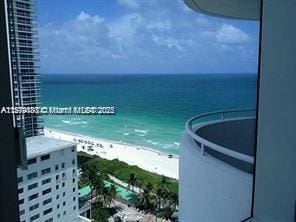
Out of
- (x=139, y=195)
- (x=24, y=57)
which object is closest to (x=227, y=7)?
(x=24, y=57)

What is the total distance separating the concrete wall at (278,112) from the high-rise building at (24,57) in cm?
61

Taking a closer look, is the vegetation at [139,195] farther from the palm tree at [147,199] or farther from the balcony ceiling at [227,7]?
the balcony ceiling at [227,7]

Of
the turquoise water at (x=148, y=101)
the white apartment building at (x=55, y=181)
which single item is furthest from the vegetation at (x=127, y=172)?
the white apartment building at (x=55, y=181)

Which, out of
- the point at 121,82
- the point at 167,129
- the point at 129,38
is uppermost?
the point at 129,38

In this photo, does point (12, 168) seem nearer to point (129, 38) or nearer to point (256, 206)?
point (256, 206)

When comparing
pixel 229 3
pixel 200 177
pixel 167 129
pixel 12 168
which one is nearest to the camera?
pixel 12 168

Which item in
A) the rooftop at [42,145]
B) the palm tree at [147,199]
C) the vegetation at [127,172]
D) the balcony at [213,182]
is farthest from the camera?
the vegetation at [127,172]

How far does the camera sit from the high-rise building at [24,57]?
1.61 ft

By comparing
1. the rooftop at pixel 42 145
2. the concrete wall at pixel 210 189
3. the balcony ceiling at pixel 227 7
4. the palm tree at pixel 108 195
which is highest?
the balcony ceiling at pixel 227 7

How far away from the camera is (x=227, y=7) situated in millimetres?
2920

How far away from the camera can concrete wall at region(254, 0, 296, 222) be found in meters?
0.76

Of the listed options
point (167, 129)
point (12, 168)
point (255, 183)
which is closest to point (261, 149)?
point (255, 183)

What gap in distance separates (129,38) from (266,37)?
34.1 m

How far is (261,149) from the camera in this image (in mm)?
827
